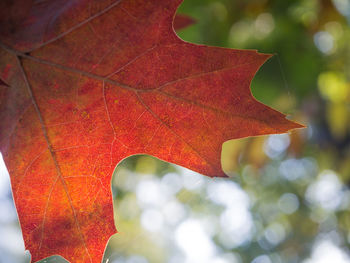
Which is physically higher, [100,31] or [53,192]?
[100,31]

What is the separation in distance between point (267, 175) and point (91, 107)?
3.55 metres

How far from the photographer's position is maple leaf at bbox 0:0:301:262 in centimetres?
44

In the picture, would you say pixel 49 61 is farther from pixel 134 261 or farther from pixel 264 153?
pixel 264 153

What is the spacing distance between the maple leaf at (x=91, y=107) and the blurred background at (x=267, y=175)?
0.16m

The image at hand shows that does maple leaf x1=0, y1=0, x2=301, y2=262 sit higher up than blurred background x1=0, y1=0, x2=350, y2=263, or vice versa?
maple leaf x1=0, y1=0, x2=301, y2=262

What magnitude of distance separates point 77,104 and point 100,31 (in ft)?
0.36

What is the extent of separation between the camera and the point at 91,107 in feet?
1.58

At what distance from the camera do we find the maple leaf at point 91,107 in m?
0.44

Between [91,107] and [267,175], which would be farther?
[267,175]

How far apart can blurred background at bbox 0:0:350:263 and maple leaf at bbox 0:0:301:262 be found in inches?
6.3

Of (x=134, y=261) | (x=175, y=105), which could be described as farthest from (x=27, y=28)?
(x=134, y=261)

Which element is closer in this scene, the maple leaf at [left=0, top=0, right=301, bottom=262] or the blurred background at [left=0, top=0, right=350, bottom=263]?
the maple leaf at [left=0, top=0, right=301, bottom=262]

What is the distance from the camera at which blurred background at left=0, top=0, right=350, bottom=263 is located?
1613 mm

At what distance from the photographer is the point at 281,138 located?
2.48 meters
